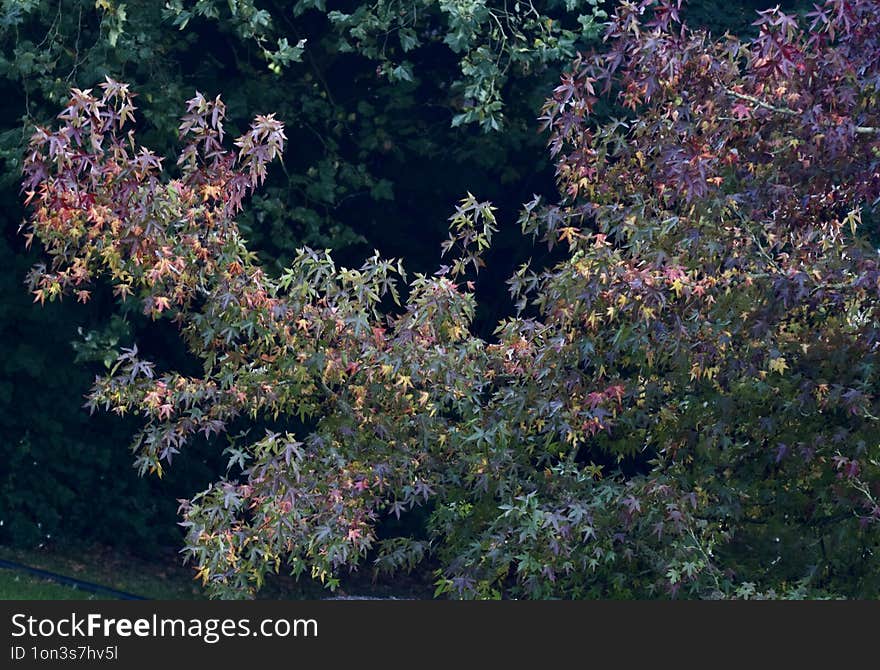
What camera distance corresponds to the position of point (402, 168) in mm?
12875

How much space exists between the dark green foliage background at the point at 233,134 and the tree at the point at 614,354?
4.39m

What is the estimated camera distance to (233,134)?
1089 centimetres

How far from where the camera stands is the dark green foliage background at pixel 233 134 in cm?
1047

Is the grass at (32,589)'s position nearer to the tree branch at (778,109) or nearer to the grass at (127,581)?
the grass at (127,581)

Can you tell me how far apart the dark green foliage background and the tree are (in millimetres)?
4388

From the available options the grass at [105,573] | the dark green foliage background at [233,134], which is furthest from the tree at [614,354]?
the grass at [105,573]

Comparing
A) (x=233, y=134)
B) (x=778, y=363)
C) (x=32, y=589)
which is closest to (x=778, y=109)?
(x=778, y=363)

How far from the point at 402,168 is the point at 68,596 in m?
5.40

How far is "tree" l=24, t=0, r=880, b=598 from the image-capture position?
543 centimetres

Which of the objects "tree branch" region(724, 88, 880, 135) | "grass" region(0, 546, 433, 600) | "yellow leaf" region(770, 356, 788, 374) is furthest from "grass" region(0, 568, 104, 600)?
"tree branch" region(724, 88, 880, 135)

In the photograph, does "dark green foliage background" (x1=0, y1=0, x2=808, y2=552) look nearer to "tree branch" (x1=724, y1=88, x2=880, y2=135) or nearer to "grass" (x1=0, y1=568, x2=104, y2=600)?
"grass" (x1=0, y1=568, x2=104, y2=600)

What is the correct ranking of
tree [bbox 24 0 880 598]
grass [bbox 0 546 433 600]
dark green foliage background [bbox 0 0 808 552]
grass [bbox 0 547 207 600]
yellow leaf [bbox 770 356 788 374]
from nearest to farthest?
yellow leaf [bbox 770 356 788 374] < tree [bbox 24 0 880 598] < dark green foliage background [bbox 0 0 808 552] < grass [bbox 0 546 433 600] < grass [bbox 0 547 207 600]

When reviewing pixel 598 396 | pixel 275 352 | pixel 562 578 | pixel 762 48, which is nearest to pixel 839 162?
pixel 762 48

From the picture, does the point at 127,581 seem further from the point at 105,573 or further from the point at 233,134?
the point at 233,134
